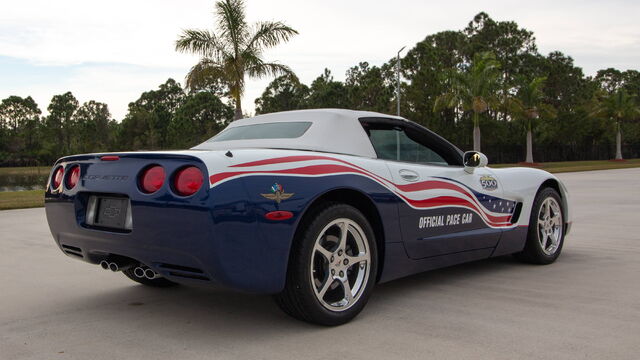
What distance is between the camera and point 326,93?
64.2m

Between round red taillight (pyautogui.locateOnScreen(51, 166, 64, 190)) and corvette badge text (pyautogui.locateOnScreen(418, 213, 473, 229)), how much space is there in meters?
2.44

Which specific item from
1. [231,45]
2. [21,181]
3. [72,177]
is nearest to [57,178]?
[72,177]

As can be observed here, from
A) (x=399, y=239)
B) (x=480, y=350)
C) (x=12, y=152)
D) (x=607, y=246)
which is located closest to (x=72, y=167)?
(x=399, y=239)

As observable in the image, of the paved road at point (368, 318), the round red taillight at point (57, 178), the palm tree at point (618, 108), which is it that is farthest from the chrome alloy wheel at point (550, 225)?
the palm tree at point (618, 108)

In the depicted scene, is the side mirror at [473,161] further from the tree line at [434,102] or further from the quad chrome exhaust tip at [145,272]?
the tree line at [434,102]

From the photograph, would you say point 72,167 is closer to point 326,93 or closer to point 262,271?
point 262,271

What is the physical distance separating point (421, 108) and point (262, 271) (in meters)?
45.3

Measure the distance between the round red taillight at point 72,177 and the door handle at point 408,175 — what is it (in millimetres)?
2123

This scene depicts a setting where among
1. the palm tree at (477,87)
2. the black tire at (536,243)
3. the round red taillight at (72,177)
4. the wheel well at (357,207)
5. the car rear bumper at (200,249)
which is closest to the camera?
the car rear bumper at (200,249)

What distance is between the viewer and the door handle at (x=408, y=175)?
156 inches

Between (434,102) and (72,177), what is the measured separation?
4444 centimetres

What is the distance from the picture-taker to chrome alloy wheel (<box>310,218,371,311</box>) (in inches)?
138

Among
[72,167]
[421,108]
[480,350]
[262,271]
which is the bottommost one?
[480,350]

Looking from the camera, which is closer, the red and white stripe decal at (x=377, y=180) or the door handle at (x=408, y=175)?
the red and white stripe decal at (x=377, y=180)
